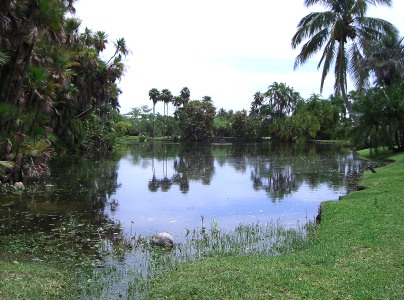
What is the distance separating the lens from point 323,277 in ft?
20.9

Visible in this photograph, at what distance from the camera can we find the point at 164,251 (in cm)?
958

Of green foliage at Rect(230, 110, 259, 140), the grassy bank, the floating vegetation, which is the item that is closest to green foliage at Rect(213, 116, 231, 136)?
green foliage at Rect(230, 110, 259, 140)

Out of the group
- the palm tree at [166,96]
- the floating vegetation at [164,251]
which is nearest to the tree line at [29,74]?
the floating vegetation at [164,251]

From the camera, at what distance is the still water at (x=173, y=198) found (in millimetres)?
12805

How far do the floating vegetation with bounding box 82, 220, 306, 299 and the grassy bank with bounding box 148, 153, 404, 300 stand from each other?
526 mm

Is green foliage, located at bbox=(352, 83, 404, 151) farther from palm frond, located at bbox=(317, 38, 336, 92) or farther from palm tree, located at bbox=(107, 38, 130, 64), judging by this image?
palm tree, located at bbox=(107, 38, 130, 64)

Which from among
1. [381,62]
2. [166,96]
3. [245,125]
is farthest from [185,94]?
[381,62]

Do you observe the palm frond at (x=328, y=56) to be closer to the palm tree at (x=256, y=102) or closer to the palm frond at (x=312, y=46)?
the palm frond at (x=312, y=46)

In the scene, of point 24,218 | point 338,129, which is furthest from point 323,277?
point 338,129

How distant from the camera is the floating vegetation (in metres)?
7.25

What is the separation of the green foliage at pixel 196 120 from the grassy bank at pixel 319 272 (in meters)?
76.4

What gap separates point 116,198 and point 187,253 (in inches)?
338

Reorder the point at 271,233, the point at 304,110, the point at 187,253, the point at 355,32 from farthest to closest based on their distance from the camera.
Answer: the point at 304,110, the point at 355,32, the point at 271,233, the point at 187,253

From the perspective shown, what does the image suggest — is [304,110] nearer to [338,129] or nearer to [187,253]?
[338,129]
